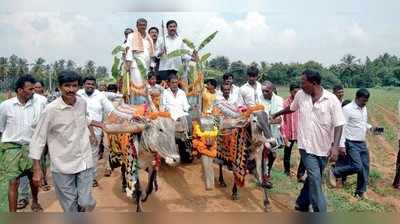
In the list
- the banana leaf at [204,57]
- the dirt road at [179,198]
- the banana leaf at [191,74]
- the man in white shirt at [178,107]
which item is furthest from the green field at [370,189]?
the banana leaf at [204,57]

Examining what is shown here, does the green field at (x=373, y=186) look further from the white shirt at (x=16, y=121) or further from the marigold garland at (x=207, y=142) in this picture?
the white shirt at (x=16, y=121)

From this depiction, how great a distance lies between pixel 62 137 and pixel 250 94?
352cm

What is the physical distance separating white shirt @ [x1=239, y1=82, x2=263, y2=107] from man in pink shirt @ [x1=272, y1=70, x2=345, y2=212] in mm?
1784

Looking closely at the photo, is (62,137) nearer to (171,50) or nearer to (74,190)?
(74,190)

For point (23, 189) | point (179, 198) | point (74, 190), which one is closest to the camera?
point (74, 190)

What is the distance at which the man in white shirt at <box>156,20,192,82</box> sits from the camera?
8.09 m

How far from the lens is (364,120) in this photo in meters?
7.37

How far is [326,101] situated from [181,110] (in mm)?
2738

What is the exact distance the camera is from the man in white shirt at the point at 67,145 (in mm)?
4250

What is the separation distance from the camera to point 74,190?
4406 mm

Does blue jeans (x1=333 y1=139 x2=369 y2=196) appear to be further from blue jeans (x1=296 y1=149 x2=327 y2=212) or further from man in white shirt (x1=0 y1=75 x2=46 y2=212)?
man in white shirt (x1=0 y1=75 x2=46 y2=212)

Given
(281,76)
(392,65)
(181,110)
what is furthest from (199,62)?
(392,65)

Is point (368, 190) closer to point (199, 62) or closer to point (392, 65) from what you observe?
point (199, 62)

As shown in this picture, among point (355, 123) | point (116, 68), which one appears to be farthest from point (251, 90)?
point (116, 68)
